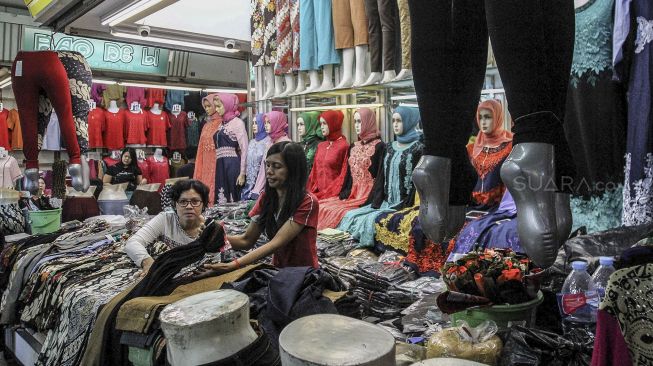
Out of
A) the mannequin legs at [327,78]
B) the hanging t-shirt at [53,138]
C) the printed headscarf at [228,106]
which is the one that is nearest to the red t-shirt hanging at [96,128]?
the hanging t-shirt at [53,138]

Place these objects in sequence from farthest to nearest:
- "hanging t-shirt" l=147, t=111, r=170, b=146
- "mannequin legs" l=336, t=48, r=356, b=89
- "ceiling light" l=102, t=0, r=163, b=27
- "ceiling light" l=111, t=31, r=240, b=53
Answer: "hanging t-shirt" l=147, t=111, r=170, b=146
"ceiling light" l=111, t=31, r=240, b=53
"mannequin legs" l=336, t=48, r=356, b=89
"ceiling light" l=102, t=0, r=163, b=27

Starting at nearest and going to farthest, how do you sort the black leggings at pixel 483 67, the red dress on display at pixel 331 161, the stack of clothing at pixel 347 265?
the black leggings at pixel 483 67
the stack of clothing at pixel 347 265
the red dress on display at pixel 331 161

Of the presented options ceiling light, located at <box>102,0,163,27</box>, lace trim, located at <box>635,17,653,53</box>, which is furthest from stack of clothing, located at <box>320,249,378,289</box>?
ceiling light, located at <box>102,0,163,27</box>

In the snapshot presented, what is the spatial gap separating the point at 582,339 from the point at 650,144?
4.24 feet

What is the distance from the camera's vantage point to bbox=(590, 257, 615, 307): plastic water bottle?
1.82 metres

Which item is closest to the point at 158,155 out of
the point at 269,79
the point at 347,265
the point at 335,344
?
the point at 269,79

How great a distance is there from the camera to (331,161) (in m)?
5.23

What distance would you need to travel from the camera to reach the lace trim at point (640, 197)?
2.32 m

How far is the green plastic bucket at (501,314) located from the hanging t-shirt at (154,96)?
8404 mm

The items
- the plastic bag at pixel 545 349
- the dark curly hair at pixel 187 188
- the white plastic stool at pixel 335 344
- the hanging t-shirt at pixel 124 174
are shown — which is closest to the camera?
the white plastic stool at pixel 335 344

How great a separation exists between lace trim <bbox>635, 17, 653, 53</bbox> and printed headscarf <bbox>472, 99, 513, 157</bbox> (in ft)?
3.98

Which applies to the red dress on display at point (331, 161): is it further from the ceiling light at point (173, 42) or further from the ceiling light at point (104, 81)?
the ceiling light at point (104, 81)

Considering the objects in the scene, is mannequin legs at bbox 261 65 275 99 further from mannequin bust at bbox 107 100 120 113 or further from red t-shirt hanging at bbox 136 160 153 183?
mannequin bust at bbox 107 100 120 113

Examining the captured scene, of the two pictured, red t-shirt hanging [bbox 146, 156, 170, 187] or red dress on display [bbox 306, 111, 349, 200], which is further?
red t-shirt hanging [bbox 146, 156, 170, 187]
